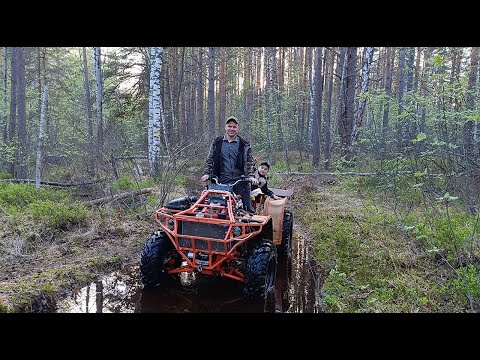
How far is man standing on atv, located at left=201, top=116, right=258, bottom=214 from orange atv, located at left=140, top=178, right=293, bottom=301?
0.50 m

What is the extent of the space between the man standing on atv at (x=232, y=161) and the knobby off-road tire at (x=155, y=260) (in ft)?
4.52

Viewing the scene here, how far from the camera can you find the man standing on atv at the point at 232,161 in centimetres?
586

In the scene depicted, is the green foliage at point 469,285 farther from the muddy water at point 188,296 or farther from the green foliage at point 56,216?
the green foliage at point 56,216

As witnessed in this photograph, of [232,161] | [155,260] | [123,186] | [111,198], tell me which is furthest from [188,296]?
[123,186]

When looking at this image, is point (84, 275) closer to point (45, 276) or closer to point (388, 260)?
point (45, 276)

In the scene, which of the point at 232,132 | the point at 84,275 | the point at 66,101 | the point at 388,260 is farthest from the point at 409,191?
the point at 66,101

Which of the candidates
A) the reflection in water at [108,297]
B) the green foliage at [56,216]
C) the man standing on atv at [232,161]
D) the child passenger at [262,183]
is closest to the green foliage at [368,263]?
the child passenger at [262,183]

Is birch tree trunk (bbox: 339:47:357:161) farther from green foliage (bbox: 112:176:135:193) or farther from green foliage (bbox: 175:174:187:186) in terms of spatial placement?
green foliage (bbox: 112:176:135:193)

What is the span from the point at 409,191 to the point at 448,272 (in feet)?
11.2

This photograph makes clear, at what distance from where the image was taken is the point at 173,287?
16.7 feet

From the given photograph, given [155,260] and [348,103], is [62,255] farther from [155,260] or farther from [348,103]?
[348,103]

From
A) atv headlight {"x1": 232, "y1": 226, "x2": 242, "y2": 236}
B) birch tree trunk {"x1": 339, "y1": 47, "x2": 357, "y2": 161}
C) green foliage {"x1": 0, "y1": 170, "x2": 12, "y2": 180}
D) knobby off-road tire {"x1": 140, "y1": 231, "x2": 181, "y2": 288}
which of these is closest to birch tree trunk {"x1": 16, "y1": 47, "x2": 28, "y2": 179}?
green foliage {"x1": 0, "y1": 170, "x2": 12, "y2": 180}
